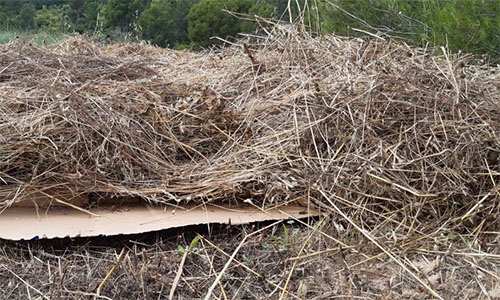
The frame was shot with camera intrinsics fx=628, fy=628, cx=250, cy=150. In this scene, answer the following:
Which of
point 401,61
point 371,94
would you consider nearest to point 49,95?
point 371,94

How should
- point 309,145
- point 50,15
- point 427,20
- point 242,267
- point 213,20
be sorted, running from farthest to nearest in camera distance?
point 50,15
point 213,20
point 427,20
point 309,145
point 242,267

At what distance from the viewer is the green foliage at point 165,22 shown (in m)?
10.3

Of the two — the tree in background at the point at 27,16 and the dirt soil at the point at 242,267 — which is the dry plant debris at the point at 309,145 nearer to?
the dirt soil at the point at 242,267

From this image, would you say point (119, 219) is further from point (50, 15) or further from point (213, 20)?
point (50, 15)

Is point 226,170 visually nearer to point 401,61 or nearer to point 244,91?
point 244,91

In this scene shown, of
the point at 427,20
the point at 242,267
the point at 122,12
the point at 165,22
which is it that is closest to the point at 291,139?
the point at 242,267

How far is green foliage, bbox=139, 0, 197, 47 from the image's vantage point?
10306 mm

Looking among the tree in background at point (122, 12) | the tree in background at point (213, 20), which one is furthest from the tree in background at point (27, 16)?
the tree in background at point (213, 20)

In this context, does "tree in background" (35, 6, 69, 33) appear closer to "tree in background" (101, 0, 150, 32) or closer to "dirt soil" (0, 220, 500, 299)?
"tree in background" (101, 0, 150, 32)

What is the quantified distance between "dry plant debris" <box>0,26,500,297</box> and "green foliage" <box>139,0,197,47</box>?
7.18 meters

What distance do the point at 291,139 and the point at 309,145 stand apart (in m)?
0.08

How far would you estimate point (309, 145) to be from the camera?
2.36m

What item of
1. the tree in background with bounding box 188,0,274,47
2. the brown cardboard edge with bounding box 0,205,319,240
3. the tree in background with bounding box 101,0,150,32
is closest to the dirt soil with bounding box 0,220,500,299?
the brown cardboard edge with bounding box 0,205,319,240

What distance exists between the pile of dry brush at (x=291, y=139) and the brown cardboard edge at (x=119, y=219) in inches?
2.0
